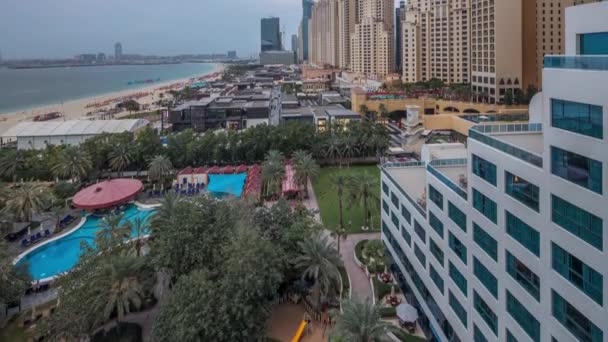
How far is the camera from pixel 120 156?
59719mm

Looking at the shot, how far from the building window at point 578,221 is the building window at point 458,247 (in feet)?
23.5

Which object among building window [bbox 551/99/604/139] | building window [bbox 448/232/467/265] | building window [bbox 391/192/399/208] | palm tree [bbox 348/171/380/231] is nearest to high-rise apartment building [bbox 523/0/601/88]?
palm tree [bbox 348/171/380/231]

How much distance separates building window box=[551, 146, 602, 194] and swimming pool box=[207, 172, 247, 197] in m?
39.9

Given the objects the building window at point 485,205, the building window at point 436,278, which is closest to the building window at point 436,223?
the building window at point 436,278

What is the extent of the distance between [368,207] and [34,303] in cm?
2973

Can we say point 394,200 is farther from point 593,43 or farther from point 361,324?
point 593,43

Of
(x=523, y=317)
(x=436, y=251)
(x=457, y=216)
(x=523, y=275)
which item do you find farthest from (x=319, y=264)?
(x=523, y=275)

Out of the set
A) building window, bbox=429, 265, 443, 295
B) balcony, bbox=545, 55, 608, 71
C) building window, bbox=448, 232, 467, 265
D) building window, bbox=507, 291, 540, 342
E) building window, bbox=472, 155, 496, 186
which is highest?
balcony, bbox=545, 55, 608, 71

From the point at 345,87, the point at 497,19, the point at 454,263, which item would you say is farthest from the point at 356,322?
the point at 345,87

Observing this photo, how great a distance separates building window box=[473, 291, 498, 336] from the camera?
17.8 metres

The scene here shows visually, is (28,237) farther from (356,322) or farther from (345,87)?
(345,87)

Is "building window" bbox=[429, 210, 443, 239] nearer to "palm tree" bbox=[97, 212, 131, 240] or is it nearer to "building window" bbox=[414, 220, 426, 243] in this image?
"building window" bbox=[414, 220, 426, 243]

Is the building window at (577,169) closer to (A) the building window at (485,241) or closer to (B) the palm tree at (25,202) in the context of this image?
(A) the building window at (485,241)

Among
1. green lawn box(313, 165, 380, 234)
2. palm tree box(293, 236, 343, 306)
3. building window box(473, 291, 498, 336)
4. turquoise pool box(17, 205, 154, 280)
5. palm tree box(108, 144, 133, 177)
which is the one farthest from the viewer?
palm tree box(108, 144, 133, 177)
